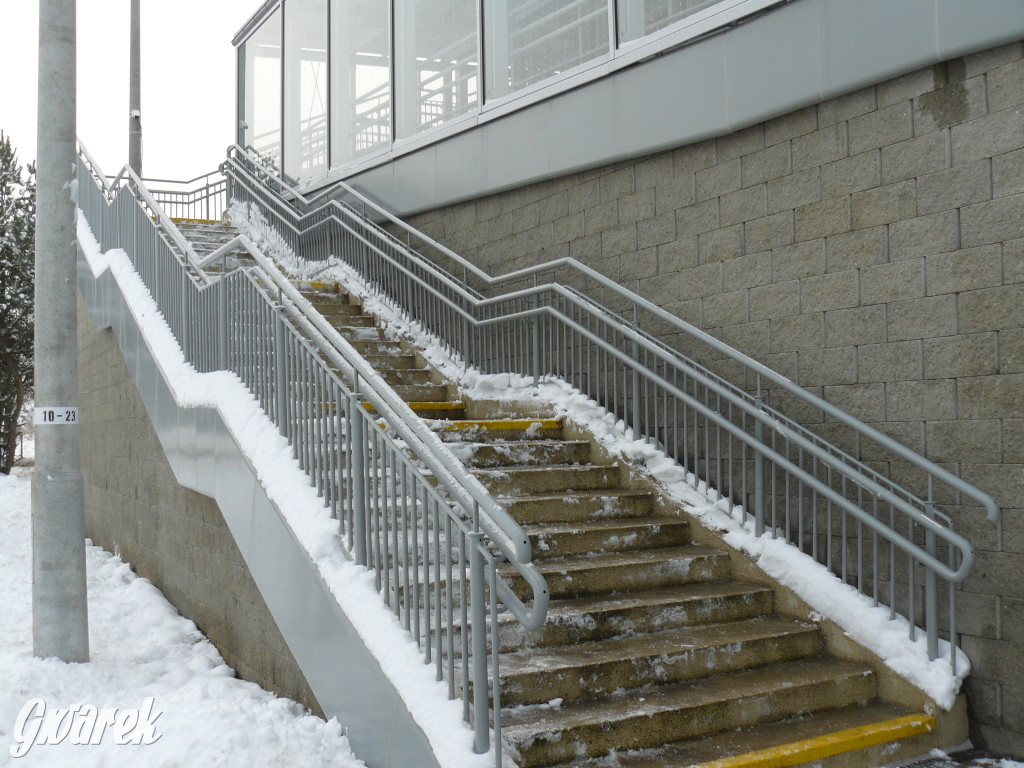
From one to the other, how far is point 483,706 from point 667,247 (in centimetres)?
Answer: 394

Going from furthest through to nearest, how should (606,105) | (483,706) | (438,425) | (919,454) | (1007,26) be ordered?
(606,105) < (438,425) < (919,454) < (1007,26) < (483,706)

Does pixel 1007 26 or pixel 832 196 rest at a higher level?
pixel 1007 26

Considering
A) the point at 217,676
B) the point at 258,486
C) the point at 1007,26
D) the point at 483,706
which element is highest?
the point at 1007,26

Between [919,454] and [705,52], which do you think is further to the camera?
[705,52]

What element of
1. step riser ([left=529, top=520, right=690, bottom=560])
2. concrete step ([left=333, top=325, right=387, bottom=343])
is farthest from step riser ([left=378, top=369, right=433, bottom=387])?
step riser ([left=529, top=520, right=690, bottom=560])

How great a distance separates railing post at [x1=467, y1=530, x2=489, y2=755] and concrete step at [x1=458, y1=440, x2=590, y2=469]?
2321mm

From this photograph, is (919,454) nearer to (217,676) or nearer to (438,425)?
(438,425)

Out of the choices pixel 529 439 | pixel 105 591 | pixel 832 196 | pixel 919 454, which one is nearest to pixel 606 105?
pixel 832 196

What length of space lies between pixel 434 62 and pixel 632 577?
647 cm

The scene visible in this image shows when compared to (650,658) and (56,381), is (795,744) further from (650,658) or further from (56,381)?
(56,381)

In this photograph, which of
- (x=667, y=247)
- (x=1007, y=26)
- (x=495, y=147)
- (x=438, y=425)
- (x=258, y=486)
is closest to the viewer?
(x=1007, y=26)

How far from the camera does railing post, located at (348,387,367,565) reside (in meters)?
4.25

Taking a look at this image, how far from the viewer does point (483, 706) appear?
10.8 ft

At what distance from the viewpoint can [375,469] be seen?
160 inches
